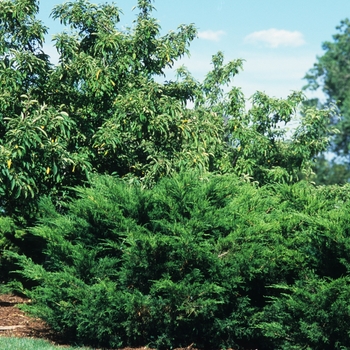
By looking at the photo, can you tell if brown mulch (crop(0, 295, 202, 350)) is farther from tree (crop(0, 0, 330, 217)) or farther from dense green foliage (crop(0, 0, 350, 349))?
tree (crop(0, 0, 330, 217))

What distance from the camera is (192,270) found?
7.45 meters

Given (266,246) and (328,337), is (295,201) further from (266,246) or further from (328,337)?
(328,337)

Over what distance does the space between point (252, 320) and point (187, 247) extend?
1.12 meters

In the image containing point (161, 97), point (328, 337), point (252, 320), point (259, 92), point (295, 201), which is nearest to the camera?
point (328, 337)

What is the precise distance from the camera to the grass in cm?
696

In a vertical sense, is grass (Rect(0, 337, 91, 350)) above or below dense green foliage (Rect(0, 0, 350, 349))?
below

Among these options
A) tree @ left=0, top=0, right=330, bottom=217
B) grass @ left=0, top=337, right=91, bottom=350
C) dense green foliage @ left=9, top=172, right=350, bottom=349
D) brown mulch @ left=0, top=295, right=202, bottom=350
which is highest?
tree @ left=0, top=0, right=330, bottom=217

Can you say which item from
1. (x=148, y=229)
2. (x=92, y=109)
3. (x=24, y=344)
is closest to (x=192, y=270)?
(x=148, y=229)

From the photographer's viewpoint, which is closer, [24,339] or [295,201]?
[24,339]

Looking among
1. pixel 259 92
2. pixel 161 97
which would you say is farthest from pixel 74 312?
pixel 259 92

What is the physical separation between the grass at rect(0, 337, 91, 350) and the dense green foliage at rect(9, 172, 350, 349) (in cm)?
35

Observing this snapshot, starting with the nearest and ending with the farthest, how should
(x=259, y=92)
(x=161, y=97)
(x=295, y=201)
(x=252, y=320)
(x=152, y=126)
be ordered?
(x=252, y=320)
(x=295, y=201)
(x=152, y=126)
(x=161, y=97)
(x=259, y=92)

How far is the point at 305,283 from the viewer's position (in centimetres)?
713

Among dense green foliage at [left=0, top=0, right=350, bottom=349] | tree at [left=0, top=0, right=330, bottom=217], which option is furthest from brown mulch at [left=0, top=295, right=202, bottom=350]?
tree at [left=0, top=0, right=330, bottom=217]
